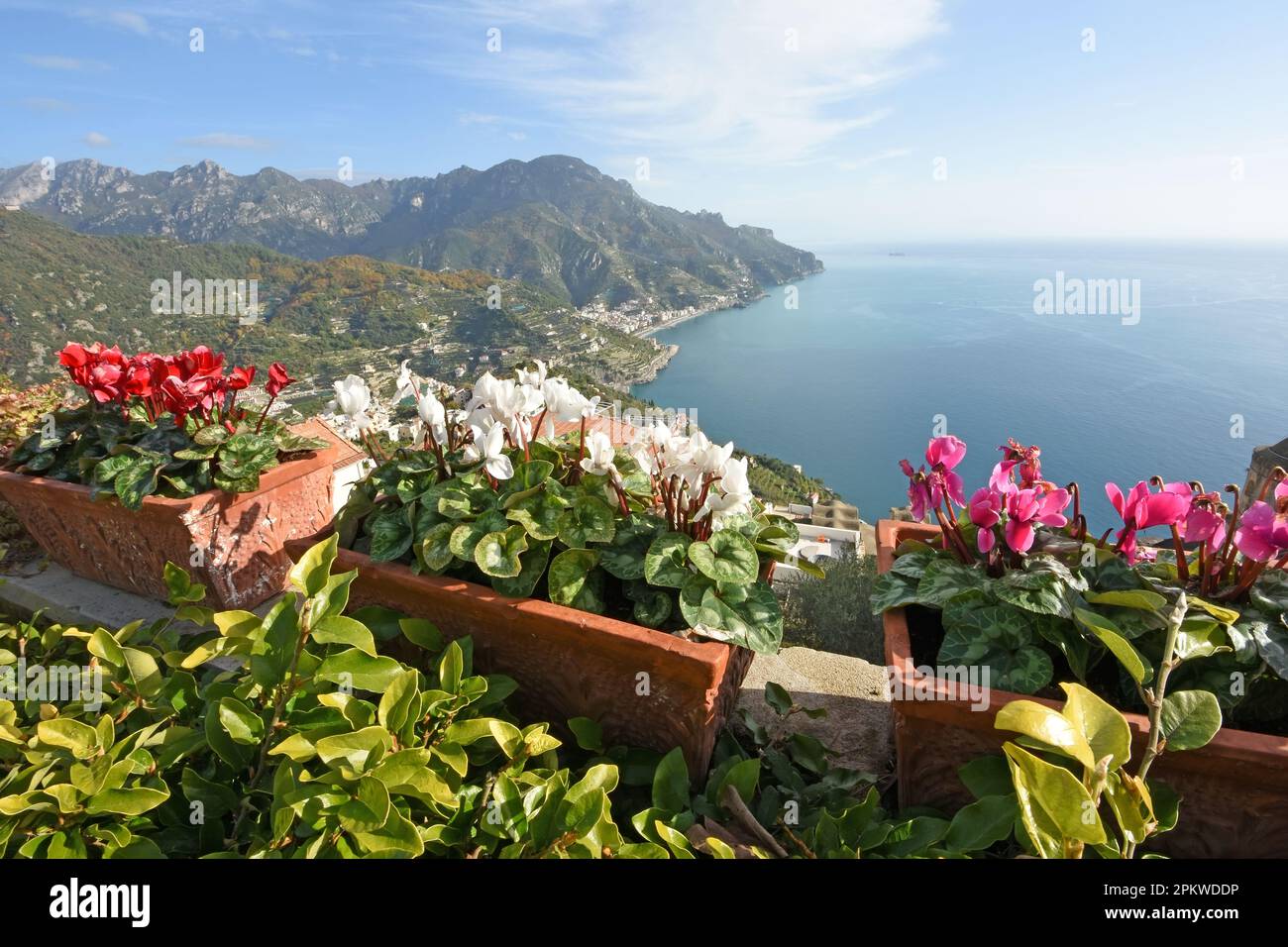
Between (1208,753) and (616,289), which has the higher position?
(616,289)

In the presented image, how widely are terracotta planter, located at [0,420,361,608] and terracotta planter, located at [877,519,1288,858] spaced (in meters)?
2.20

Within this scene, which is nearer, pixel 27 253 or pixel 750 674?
pixel 750 674

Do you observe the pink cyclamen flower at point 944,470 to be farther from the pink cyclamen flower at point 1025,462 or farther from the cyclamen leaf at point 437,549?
the cyclamen leaf at point 437,549

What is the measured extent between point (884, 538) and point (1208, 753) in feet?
2.80

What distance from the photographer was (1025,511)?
1352 millimetres

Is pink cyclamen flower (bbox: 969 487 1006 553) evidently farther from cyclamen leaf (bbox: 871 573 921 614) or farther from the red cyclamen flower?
the red cyclamen flower

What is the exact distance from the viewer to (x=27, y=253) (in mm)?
58344

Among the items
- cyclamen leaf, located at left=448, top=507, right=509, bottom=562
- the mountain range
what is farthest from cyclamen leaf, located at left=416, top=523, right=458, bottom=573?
the mountain range

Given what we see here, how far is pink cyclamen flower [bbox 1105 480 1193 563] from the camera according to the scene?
131 cm

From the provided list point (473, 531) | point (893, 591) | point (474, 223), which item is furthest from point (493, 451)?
point (474, 223)

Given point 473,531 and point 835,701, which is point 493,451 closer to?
point 473,531
